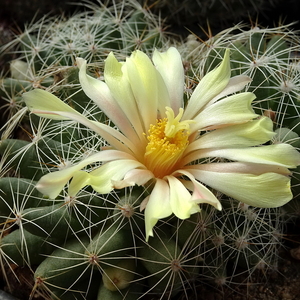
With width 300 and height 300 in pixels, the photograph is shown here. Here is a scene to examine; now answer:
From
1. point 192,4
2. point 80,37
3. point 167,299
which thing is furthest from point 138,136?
point 192,4

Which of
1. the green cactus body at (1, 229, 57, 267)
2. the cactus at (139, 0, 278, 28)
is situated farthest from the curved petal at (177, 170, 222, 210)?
the cactus at (139, 0, 278, 28)

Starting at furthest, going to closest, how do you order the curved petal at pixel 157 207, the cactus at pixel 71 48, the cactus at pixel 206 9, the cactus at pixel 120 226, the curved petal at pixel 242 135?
the cactus at pixel 206 9 → the cactus at pixel 71 48 → the cactus at pixel 120 226 → the curved petal at pixel 242 135 → the curved petal at pixel 157 207

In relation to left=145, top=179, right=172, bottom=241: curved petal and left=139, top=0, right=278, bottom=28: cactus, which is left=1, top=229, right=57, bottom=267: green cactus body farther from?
left=139, top=0, right=278, bottom=28: cactus

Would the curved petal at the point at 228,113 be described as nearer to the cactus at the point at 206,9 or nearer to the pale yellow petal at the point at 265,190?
the pale yellow petal at the point at 265,190

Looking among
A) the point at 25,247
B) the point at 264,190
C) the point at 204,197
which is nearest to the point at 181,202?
the point at 204,197

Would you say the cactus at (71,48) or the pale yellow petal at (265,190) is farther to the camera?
the cactus at (71,48)

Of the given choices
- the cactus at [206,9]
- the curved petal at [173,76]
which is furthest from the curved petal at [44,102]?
the cactus at [206,9]
